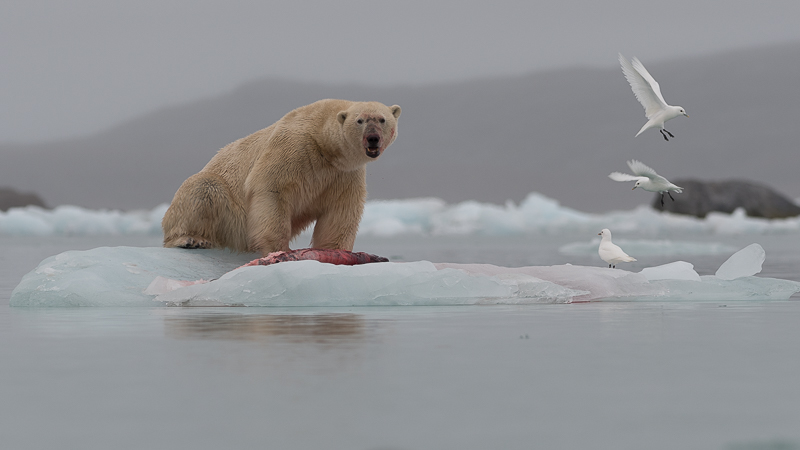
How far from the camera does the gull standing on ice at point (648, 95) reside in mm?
7680

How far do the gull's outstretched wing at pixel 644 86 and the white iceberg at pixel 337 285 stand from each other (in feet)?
5.49

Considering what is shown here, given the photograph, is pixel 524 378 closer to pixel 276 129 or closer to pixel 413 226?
pixel 276 129

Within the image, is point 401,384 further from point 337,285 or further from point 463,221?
point 463,221

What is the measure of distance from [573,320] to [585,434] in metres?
3.08

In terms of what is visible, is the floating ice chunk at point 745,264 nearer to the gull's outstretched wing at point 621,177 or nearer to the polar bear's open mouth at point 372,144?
the gull's outstretched wing at point 621,177

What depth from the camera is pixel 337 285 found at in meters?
7.18

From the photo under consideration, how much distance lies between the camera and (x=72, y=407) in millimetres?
3270

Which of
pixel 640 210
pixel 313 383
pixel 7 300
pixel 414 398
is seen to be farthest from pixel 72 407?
pixel 640 210

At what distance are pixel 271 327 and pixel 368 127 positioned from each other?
275cm

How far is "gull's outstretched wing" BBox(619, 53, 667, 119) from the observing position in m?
7.71

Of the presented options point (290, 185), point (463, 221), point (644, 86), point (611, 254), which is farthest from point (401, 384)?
point (463, 221)

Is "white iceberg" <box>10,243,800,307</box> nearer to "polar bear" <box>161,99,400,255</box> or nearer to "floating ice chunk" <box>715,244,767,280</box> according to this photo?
"floating ice chunk" <box>715,244,767,280</box>

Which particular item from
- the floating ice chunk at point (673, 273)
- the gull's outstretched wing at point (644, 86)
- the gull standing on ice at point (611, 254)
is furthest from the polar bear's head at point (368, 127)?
the floating ice chunk at point (673, 273)

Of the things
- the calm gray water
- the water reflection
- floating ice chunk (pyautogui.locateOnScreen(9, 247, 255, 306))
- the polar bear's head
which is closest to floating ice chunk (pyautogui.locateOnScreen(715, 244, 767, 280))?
the calm gray water
